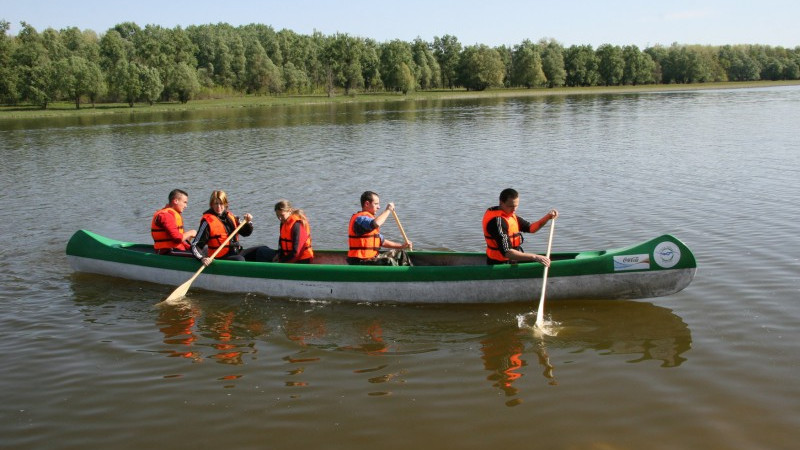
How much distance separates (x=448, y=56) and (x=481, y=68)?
966cm

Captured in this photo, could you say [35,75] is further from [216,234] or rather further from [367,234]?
[367,234]

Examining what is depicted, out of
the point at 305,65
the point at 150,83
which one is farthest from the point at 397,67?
the point at 150,83

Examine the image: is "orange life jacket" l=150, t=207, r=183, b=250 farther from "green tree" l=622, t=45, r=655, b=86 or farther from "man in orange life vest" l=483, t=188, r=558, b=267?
"green tree" l=622, t=45, r=655, b=86

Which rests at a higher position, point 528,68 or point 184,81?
point 528,68

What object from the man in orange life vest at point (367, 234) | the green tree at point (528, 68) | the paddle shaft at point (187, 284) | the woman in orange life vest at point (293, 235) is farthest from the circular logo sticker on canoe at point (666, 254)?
the green tree at point (528, 68)

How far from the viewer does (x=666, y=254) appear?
292 inches

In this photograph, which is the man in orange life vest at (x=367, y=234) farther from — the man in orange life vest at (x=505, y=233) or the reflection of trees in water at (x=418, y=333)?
the man in orange life vest at (x=505, y=233)

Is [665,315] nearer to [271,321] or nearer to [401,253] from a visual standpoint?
[401,253]

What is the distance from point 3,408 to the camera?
5.88m

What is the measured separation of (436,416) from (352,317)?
275 centimetres

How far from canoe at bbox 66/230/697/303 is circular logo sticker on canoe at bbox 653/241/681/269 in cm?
1

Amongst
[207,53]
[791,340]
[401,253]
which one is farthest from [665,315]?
[207,53]

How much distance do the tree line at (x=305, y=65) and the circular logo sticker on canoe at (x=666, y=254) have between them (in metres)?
61.3

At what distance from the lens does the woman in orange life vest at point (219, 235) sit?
9.13 m
